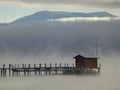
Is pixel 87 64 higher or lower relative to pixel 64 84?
higher

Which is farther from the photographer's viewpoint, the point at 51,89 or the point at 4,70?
the point at 4,70

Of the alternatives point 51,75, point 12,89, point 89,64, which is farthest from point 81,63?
point 12,89

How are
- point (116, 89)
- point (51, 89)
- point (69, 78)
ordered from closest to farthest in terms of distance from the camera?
point (116, 89) → point (51, 89) → point (69, 78)

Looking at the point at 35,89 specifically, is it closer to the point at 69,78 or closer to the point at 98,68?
the point at 69,78

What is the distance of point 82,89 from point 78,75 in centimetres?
3957

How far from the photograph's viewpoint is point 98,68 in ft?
420

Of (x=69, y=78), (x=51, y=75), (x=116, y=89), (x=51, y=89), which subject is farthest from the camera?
(x=51, y=75)

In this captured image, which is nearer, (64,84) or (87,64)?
(64,84)

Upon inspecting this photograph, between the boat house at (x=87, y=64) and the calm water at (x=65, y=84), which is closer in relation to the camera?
the calm water at (x=65, y=84)

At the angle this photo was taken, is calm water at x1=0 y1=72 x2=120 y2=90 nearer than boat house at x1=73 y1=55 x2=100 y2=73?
Yes

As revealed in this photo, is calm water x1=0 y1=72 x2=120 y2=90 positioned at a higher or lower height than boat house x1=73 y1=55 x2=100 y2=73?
lower

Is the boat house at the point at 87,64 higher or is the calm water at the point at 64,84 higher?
the boat house at the point at 87,64

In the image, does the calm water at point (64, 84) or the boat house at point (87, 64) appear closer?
the calm water at point (64, 84)

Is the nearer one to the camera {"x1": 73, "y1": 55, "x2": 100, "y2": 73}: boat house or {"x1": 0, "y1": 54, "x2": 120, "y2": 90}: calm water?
{"x1": 0, "y1": 54, "x2": 120, "y2": 90}: calm water
